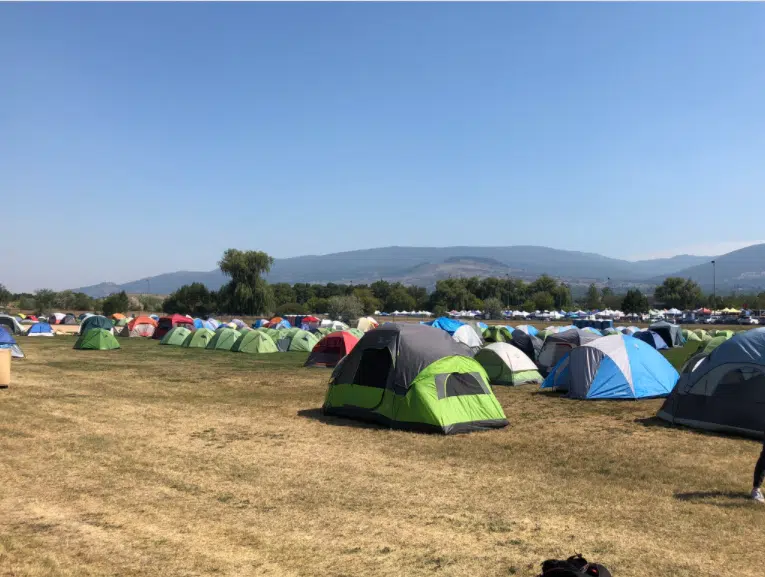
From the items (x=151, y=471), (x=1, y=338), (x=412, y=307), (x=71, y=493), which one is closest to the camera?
(x=71, y=493)

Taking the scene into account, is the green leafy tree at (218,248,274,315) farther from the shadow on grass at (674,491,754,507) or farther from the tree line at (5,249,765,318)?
the shadow on grass at (674,491,754,507)

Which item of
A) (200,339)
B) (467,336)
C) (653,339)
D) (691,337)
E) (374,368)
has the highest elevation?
(374,368)

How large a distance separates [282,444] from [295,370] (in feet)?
45.8

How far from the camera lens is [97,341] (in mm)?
34375

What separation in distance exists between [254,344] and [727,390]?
25.7 metres

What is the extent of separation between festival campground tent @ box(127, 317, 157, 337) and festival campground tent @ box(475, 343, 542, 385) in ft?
109

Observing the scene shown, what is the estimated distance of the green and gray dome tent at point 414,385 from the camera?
11.8 m

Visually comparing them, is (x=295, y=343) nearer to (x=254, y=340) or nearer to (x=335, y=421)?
(x=254, y=340)

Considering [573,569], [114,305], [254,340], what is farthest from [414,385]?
[114,305]

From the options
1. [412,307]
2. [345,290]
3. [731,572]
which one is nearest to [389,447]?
[731,572]

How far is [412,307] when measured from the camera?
148 meters

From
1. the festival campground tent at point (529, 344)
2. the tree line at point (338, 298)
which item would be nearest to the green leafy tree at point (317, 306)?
the tree line at point (338, 298)

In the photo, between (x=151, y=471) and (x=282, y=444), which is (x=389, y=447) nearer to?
(x=282, y=444)

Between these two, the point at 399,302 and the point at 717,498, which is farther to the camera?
the point at 399,302
